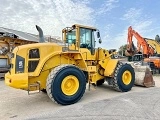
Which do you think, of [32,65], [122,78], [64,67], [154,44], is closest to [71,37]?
[64,67]

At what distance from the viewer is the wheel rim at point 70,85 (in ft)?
18.1

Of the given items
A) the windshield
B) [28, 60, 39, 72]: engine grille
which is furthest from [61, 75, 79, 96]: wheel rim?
the windshield

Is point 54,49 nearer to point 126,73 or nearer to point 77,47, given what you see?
point 77,47

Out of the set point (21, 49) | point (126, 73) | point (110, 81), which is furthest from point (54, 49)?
point (126, 73)

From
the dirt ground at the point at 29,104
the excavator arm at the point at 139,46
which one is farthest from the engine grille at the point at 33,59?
the excavator arm at the point at 139,46

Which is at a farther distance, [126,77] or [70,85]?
[126,77]

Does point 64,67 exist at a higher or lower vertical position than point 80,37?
lower

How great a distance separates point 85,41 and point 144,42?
32.4 feet

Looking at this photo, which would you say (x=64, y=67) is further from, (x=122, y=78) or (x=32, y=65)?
(x=122, y=78)

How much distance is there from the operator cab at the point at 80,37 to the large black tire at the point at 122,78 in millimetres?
1196

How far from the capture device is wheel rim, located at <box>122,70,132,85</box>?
7.35 m

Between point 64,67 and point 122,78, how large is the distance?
2.73 metres

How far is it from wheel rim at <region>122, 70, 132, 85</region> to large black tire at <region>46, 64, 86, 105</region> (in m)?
2.17

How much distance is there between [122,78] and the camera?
7.24 metres
